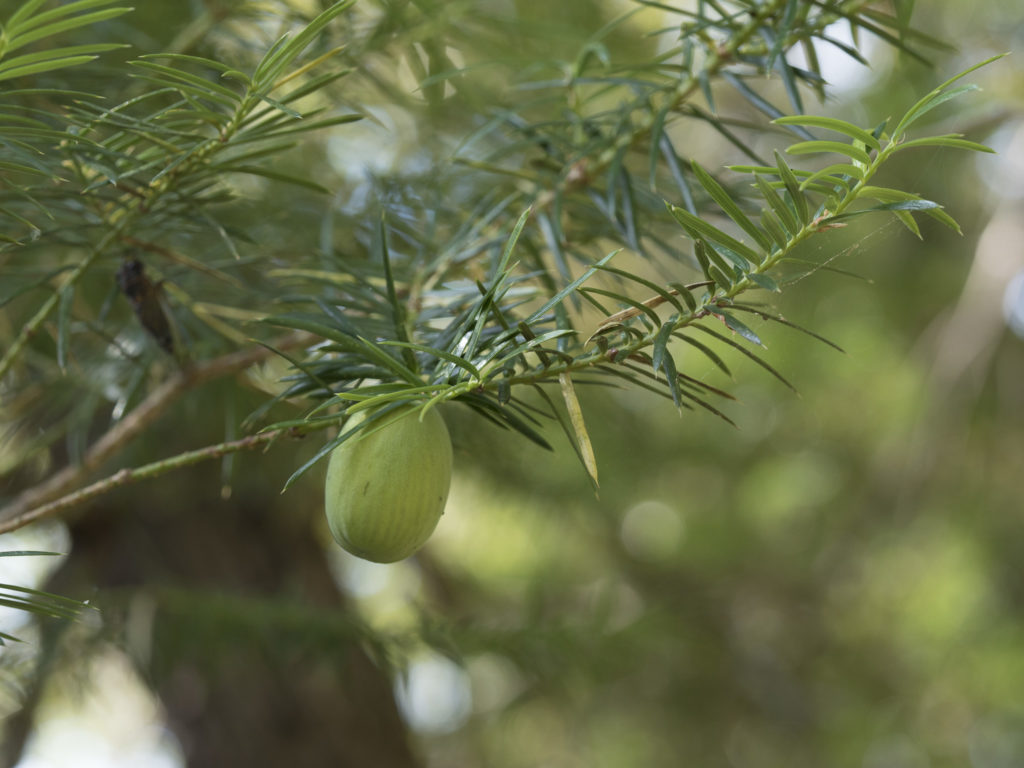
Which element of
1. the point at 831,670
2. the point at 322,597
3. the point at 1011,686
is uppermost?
the point at 322,597

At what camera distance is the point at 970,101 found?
1212 millimetres

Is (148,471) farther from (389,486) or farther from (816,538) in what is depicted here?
(816,538)

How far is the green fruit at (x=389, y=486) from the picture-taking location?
1.03 feet

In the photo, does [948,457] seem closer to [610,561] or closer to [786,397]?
[786,397]

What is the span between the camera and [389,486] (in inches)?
12.3

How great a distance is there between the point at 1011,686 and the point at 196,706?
1426 mm

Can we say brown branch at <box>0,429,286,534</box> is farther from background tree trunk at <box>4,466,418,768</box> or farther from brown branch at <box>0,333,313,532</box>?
background tree trunk at <box>4,466,418,768</box>

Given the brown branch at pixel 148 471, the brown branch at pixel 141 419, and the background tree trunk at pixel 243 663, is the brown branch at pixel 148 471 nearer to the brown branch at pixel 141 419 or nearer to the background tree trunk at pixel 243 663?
the brown branch at pixel 141 419

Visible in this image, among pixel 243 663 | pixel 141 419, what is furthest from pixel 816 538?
pixel 141 419

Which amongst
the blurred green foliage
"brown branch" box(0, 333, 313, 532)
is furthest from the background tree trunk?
"brown branch" box(0, 333, 313, 532)

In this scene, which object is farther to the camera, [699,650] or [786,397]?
[699,650]

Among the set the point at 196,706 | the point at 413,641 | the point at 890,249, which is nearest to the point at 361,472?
the point at 413,641

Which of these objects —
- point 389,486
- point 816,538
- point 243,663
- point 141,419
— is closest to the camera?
point 389,486

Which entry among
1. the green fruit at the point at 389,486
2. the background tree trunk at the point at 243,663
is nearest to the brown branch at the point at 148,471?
the green fruit at the point at 389,486
